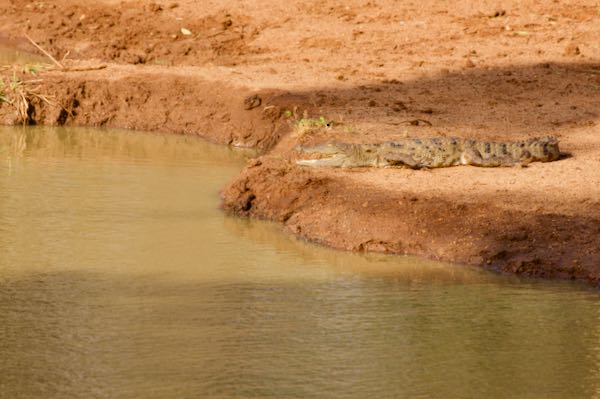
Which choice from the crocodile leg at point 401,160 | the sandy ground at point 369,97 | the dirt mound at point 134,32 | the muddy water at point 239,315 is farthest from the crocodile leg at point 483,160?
the dirt mound at point 134,32

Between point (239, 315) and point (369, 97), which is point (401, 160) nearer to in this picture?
point (369, 97)

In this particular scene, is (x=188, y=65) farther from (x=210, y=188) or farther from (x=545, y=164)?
(x=545, y=164)

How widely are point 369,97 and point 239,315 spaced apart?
5.05 meters

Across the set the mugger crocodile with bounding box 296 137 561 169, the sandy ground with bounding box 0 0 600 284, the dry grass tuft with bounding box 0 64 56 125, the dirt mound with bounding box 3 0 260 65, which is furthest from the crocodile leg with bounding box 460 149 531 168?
the dirt mound with bounding box 3 0 260 65

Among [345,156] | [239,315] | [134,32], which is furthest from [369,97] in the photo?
[239,315]

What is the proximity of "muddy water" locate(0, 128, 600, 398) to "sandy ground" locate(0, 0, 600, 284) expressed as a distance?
1.03 feet

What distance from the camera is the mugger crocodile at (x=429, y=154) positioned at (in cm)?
936

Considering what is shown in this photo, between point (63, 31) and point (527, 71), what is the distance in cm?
600

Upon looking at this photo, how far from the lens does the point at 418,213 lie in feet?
27.2

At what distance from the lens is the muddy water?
6094 mm

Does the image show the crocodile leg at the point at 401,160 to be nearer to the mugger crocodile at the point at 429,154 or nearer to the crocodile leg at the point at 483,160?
the mugger crocodile at the point at 429,154

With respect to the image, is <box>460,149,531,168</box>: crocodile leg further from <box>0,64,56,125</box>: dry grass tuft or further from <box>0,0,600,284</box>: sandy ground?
<box>0,64,56,125</box>: dry grass tuft

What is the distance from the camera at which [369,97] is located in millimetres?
11664

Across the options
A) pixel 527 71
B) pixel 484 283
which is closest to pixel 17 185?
pixel 484 283
